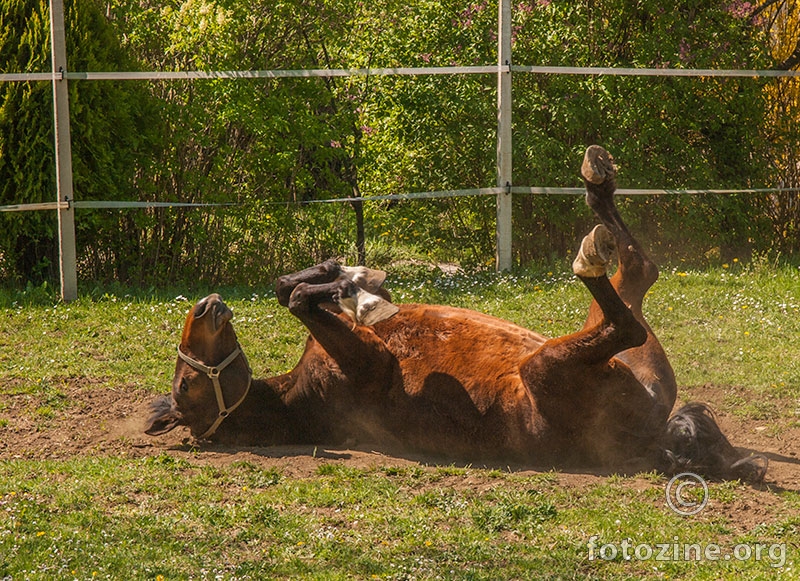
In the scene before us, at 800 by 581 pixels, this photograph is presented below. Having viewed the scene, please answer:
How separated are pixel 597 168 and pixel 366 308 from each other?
4.95 feet

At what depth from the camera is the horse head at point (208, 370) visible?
5.34 m

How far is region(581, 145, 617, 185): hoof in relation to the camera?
569 centimetres

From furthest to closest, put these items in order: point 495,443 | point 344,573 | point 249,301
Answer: point 249,301
point 495,443
point 344,573

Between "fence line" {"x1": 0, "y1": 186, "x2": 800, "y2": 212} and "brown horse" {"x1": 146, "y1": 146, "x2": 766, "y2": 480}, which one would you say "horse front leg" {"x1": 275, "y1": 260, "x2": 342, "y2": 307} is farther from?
"fence line" {"x1": 0, "y1": 186, "x2": 800, "y2": 212}

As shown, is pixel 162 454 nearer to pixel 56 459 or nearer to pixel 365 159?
pixel 56 459

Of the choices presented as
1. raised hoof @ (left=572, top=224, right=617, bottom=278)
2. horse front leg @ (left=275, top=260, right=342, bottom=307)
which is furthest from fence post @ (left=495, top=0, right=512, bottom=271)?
raised hoof @ (left=572, top=224, right=617, bottom=278)

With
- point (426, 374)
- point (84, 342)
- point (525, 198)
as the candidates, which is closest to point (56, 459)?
point (426, 374)

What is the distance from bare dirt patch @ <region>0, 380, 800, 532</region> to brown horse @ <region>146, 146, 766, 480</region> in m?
0.13

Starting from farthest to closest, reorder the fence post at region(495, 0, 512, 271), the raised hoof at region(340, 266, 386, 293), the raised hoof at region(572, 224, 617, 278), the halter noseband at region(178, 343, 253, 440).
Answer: the fence post at region(495, 0, 512, 271)
the raised hoof at region(340, 266, 386, 293)
the halter noseband at region(178, 343, 253, 440)
the raised hoof at region(572, 224, 617, 278)

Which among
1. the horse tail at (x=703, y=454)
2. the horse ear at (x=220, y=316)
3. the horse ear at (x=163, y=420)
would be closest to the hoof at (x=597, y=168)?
the horse tail at (x=703, y=454)

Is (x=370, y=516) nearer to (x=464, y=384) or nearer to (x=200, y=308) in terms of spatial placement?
(x=464, y=384)

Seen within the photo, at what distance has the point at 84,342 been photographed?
8367mm

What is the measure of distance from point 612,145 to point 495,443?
6234 mm

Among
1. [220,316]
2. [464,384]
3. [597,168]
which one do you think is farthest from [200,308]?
[597,168]
